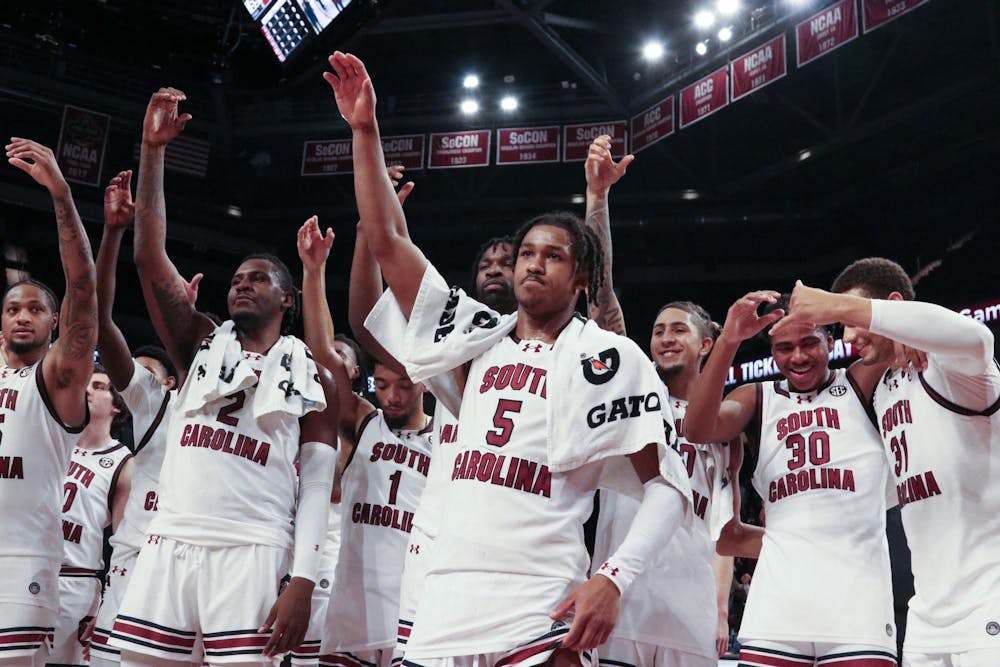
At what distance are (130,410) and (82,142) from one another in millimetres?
9303

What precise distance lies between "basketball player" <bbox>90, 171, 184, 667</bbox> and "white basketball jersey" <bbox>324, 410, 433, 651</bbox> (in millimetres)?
915

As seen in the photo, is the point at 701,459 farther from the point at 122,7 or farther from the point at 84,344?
the point at 122,7

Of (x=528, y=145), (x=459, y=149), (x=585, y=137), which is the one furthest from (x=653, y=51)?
(x=459, y=149)

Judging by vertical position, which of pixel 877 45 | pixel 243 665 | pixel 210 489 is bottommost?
pixel 243 665

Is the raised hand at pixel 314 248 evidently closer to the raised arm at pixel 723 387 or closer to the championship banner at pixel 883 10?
the raised arm at pixel 723 387

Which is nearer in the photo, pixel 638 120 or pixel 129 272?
pixel 638 120

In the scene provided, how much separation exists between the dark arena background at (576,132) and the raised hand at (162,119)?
8327 millimetres

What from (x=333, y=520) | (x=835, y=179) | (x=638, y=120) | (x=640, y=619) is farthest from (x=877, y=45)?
(x=640, y=619)

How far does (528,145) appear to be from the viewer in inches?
539

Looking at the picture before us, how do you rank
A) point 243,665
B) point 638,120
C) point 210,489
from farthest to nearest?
1. point 638,120
2. point 210,489
3. point 243,665

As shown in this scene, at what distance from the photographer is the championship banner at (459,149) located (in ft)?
45.4

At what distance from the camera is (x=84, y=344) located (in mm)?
3932

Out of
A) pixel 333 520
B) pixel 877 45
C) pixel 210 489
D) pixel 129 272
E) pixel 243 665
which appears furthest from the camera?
pixel 129 272

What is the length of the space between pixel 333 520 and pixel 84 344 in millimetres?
1864
